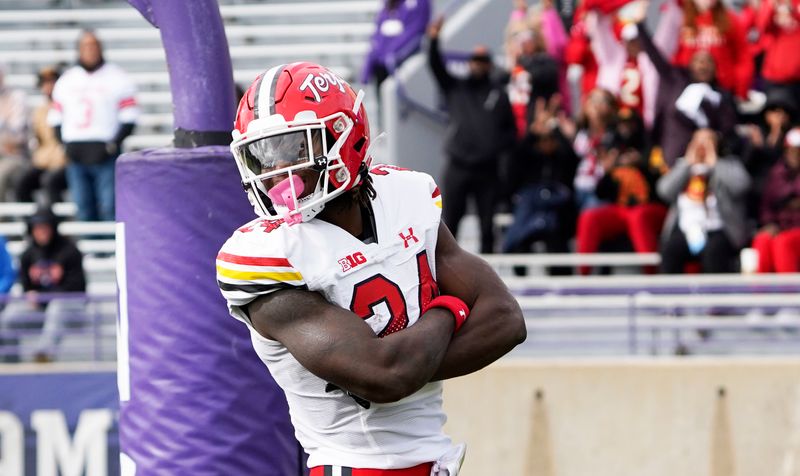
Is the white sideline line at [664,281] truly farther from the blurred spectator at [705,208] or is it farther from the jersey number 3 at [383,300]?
the jersey number 3 at [383,300]

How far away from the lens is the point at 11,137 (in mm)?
11891

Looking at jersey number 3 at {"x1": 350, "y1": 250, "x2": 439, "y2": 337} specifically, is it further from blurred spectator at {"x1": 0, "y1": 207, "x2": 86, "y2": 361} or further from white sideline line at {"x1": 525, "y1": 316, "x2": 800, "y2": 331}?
blurred spectator at {"x1": 0, "y1": 207, "x2": 86, "y2": 361}

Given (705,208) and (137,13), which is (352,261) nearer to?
(705,208)

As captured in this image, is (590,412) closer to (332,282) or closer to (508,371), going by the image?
(508,371)

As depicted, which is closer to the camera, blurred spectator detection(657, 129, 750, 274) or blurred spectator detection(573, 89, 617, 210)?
blurred spectator detection(657, 129, 750, 274)

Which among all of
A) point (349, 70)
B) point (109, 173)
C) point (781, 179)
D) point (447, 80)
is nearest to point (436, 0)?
point (349, 70)

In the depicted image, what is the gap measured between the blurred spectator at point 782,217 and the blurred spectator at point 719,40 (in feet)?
4.10

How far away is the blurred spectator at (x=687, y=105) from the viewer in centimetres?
938

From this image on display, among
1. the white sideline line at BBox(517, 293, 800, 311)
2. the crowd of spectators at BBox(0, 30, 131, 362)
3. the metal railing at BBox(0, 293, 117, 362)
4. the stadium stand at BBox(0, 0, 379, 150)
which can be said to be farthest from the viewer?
the stadium stand at BBox(0, 0, 379, 150)

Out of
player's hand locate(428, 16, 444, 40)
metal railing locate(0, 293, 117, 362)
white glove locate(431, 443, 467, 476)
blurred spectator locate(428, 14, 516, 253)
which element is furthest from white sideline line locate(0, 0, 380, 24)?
white glove locate(431, 443, 467, 476)

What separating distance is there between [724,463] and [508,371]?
126 cm

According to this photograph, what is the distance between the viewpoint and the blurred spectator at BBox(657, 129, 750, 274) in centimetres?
884

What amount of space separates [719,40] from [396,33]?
2534 millimetres

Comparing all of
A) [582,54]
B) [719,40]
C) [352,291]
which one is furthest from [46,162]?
[352,291]
